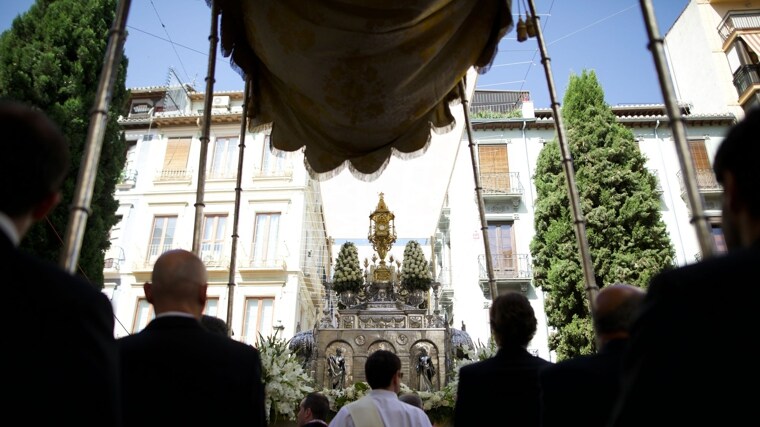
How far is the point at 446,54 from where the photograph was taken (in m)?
3.39

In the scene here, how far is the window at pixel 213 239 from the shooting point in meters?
20.7

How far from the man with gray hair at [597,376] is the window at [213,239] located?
20.1 meters

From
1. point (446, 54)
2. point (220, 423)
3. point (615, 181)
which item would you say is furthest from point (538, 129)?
point (220, 423)

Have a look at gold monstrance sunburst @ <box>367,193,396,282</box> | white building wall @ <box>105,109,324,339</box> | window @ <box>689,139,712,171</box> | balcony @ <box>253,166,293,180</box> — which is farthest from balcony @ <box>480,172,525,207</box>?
gold monstrance sunburst @ <box>367,193,396,282</box>

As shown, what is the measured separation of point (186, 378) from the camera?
1.86 meters

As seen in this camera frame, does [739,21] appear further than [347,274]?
Yes

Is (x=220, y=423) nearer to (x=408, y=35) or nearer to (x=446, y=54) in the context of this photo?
(x=408, y=35)

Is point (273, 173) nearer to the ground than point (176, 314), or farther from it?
farther from it

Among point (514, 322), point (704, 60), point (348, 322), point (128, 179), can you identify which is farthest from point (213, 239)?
point (704, 60)

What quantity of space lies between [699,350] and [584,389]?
3.25 feet

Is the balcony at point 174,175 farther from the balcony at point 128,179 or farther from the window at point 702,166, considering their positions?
the window at point 702,166

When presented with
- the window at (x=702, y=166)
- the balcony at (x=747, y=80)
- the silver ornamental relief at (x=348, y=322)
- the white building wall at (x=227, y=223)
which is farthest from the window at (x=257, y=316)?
the balcony at (x=747, y=80)

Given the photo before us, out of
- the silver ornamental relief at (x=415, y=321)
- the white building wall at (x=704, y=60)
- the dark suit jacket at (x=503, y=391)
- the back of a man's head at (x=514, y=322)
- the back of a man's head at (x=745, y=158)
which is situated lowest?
the dark suit jacket at (x=503, y=391)

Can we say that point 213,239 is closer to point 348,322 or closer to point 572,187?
point 348,322
